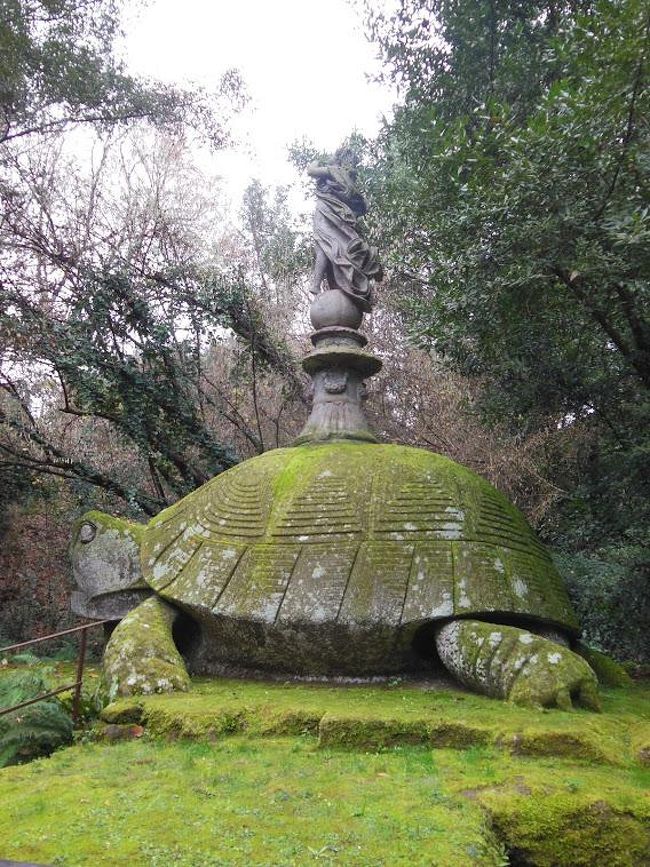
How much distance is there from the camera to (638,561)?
21.3 feet

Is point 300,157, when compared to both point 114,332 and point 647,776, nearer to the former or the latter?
point 114,332

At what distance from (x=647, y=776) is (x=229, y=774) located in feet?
5.45

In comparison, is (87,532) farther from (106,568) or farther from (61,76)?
(61,76)

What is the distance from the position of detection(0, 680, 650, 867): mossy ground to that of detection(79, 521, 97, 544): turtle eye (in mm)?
1716

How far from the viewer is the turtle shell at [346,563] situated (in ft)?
13.4

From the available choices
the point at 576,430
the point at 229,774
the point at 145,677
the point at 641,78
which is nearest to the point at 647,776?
the point at 229,774

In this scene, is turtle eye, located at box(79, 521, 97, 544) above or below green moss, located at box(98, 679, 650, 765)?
above

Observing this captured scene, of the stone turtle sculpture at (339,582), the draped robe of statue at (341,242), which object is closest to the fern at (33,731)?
the stone turtle sculpture at (339,582)

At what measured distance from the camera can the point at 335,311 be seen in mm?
5980

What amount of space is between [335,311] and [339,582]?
8.85 feet

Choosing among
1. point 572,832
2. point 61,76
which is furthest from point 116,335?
point 572,832

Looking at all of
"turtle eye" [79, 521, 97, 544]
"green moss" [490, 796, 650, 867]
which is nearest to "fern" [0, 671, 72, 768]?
"turtle eye" [79, 521, 97, 544]

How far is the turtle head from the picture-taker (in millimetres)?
4883

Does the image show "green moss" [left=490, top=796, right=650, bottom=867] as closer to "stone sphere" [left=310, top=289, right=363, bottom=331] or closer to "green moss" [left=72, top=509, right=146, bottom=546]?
"green moss" [left=72, top=509, right=146, bottom=546]
